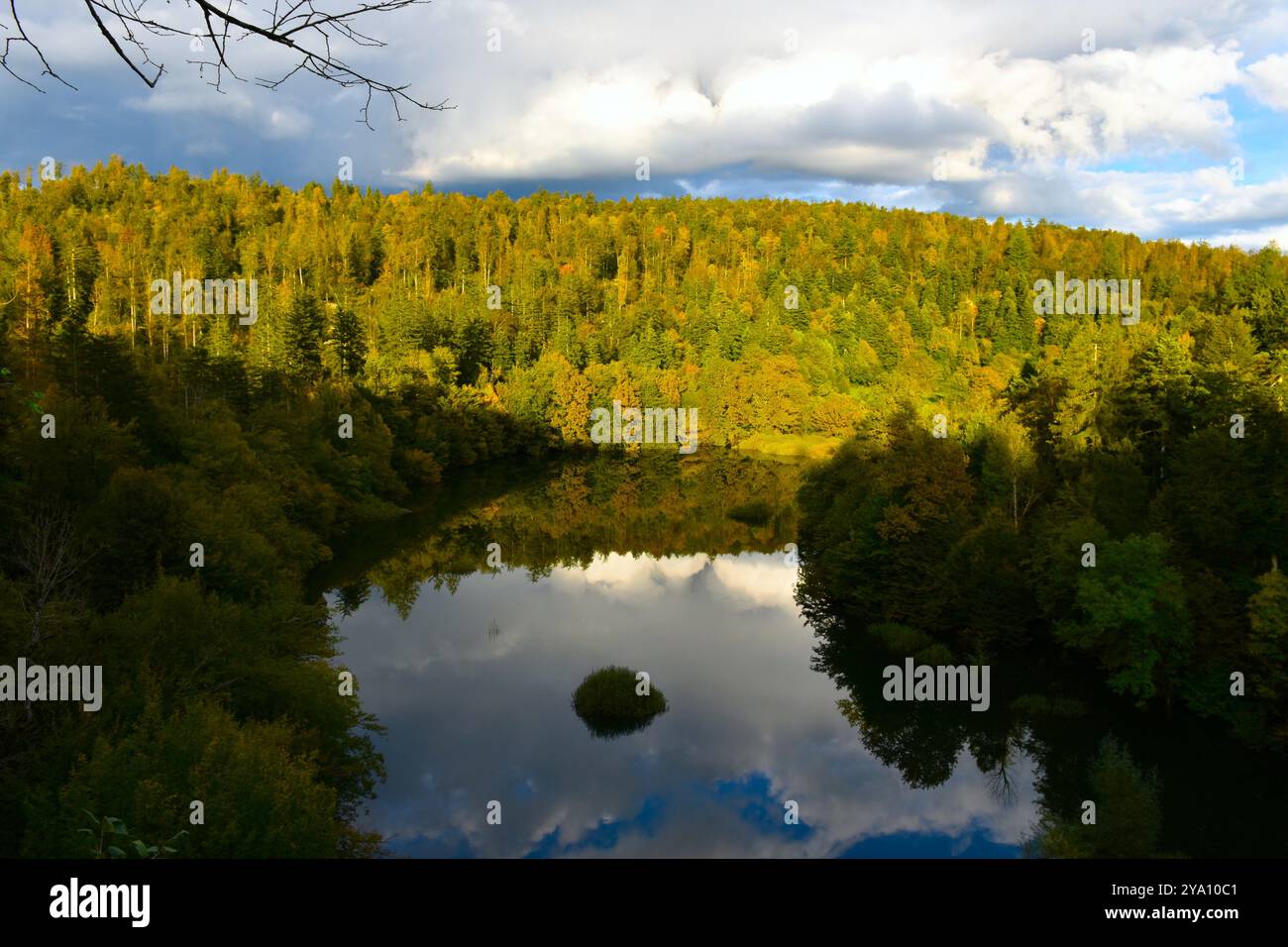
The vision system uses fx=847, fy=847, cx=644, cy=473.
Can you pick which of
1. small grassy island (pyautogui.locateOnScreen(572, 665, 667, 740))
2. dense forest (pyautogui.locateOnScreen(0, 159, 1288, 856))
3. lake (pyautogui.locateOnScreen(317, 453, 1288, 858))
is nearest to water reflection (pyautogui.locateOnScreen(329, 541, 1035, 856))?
lake (pyautogui.locateOnScreen(317, 453, 1288, 858))

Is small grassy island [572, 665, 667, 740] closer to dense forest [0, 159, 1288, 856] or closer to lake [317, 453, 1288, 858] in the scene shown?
lake [317, 453, 1288, 858]

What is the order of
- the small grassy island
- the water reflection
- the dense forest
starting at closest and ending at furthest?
the dense forest
the water reflection
the small grassy island

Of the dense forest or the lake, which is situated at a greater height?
the dense forest

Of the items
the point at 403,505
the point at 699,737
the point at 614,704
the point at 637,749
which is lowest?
the point at 637,749

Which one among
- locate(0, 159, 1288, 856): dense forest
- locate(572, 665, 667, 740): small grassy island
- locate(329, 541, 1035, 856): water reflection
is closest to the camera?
locate(0, 159, 1288, 856): dense forest

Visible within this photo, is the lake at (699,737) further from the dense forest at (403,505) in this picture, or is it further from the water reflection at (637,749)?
the dense forest at (403,505)

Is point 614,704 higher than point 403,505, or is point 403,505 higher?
point 403,505

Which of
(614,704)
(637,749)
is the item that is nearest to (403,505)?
(614,704)

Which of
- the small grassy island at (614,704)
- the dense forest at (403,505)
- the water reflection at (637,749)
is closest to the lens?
the dense forest at (403,505)

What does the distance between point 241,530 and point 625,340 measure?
335 feet

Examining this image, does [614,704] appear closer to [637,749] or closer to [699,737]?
[637,749]

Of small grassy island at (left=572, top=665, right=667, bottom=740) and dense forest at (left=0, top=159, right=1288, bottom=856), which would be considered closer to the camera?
dense forest at (left=0, top=159, right=1288, bottom=856)

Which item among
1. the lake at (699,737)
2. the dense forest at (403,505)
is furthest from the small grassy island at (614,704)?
the dense forest at (403,505)

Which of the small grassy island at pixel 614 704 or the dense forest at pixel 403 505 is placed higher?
the dense forest at pixel 403 505
